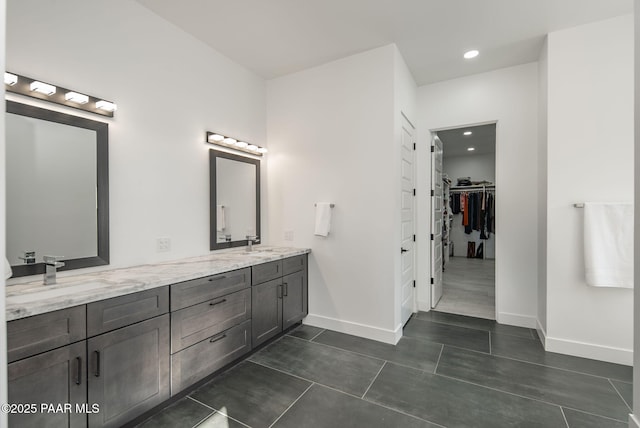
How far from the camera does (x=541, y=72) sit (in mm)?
3078

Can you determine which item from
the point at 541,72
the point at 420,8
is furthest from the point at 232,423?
the point at 541,72

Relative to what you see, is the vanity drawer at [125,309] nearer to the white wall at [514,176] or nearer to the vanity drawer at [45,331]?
the vanity drawer at [45,331]

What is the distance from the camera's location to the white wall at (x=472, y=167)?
8.20 m

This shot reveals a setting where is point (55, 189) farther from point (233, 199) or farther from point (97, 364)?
point (233, 199)

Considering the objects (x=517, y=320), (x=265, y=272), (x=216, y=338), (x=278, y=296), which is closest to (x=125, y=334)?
(x=216, y=338)

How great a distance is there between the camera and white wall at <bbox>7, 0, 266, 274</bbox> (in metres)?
1.92

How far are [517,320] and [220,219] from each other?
3.58 meters

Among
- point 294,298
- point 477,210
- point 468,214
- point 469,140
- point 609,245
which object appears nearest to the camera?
point 609,245

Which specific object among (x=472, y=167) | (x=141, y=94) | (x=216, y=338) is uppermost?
(x=472, y=167)

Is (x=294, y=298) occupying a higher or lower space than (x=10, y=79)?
lower

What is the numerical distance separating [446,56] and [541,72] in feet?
3.27

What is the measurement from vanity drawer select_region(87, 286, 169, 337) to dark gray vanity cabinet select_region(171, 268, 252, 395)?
96 mm

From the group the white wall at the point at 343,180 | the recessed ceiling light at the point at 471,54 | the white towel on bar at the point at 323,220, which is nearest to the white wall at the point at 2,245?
the white towel on bar at the point at 323,220

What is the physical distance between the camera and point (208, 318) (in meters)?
2.23
